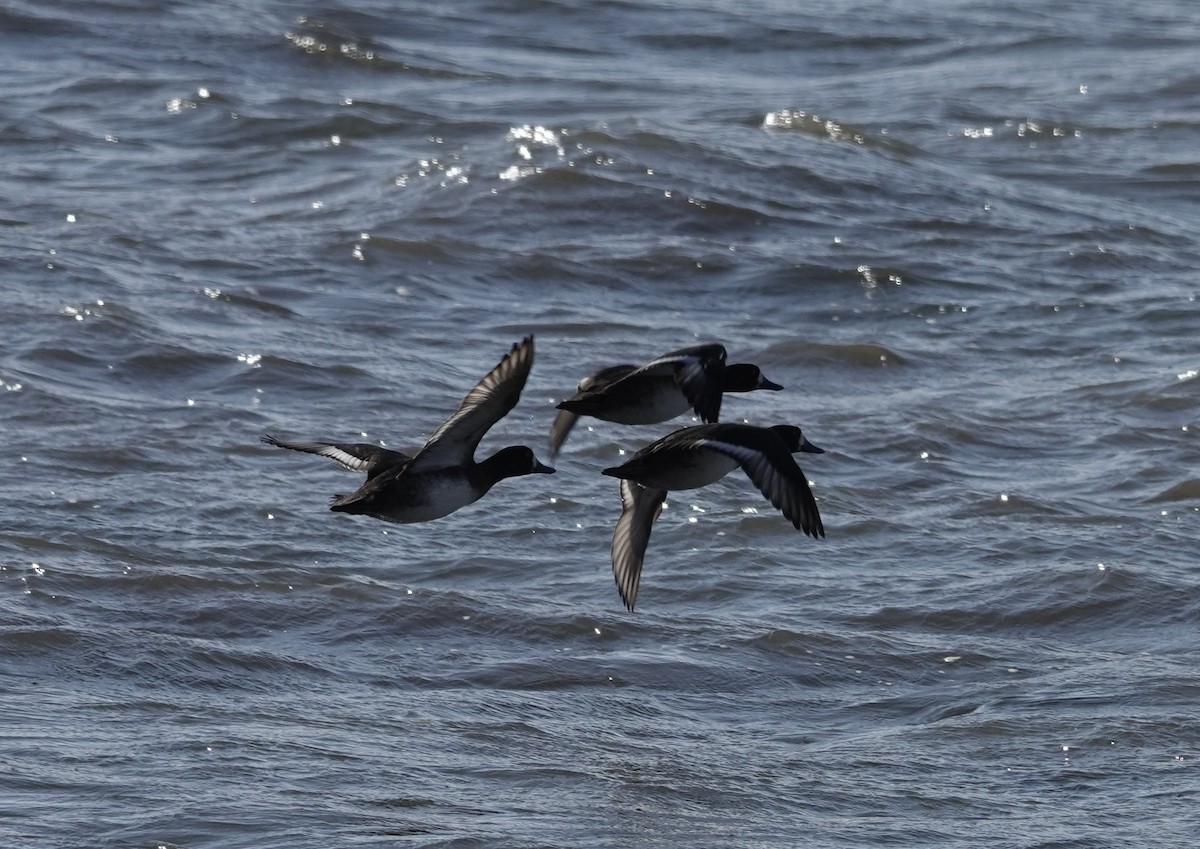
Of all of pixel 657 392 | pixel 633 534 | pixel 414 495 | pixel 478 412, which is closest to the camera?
pixel 478 412

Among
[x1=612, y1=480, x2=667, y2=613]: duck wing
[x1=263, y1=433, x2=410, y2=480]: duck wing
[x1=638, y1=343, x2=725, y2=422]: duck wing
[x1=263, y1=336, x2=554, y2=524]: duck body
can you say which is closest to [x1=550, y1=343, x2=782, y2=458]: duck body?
[x1=638, y1=343, x2=725, y2=422]: duck wing

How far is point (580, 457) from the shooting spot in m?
10.1

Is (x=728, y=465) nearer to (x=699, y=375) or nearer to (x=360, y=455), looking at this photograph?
(x=699, y=375)

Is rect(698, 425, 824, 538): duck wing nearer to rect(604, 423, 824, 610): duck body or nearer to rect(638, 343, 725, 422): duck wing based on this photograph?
rect(604, 423, 824, 610): duck body

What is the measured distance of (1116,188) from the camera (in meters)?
16.0

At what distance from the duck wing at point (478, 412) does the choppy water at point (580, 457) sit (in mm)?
996

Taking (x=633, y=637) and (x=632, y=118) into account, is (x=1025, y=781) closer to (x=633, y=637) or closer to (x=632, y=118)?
(x=633, y=637)

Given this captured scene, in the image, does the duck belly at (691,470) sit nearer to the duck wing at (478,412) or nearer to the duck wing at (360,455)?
the duck wing at (478,412)

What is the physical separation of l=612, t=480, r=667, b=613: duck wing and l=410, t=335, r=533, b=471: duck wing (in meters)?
1.31

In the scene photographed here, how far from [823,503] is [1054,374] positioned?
273 cm

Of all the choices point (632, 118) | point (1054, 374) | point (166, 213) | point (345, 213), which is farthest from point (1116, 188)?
point (166, 213)

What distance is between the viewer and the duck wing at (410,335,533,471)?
552cm

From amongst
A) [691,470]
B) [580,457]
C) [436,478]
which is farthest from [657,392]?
[580,457]

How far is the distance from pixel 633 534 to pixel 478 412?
1746 millimetres
